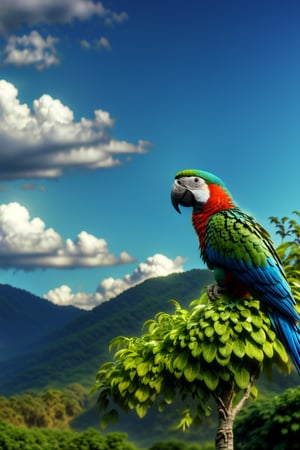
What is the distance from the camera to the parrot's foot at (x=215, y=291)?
7.91m

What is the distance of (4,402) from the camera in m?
22.3

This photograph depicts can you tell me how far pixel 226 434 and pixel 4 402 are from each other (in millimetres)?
15663

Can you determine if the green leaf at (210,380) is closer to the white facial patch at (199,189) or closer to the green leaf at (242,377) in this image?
the green leaf at (242,377)

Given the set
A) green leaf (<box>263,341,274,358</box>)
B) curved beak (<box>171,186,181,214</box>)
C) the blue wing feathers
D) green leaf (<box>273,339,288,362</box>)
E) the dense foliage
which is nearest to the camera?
the blue wing feathers

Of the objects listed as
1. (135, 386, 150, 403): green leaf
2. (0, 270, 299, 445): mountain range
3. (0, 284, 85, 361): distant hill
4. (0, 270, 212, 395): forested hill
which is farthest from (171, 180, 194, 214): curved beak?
(0, 284, 85, 361): distant hill

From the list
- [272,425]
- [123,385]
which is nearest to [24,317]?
[272,425]

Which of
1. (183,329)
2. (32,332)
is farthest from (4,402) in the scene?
(32,332)

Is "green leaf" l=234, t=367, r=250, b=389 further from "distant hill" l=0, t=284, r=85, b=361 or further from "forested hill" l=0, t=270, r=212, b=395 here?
"distant hill" l=0, t=284, r=85, b=361

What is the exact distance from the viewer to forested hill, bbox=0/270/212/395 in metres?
38.4

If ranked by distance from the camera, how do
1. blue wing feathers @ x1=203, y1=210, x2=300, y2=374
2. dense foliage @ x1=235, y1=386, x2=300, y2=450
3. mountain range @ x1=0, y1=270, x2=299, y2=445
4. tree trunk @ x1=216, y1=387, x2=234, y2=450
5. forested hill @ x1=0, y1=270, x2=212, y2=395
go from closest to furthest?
blue wing feathers @ x1=203, y1=210, x2=300, y2=374 → tree trunk @ x1=216, y1=387, x2=234, y2=450 → dense foliage @ x1=235, y1=386, x2=300, y2=450 → mountain range @ x1=0, y1=270, x2=299, y2=445 → forested hill @ x1=0, y1=270, x2=212, y2=395

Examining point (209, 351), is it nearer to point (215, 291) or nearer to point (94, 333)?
point (215, 291)

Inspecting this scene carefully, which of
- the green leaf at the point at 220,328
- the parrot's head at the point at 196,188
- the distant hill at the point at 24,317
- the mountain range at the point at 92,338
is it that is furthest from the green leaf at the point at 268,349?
the distant hill at the point at 24,317

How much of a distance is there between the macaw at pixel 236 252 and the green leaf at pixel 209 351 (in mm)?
617

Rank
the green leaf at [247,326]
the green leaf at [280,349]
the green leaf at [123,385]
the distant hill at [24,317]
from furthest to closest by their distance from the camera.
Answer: the distant hill at [24,317] < the green leaf at [123,385] < the green leaf at [280,349] < the green leaf at [247,326]
